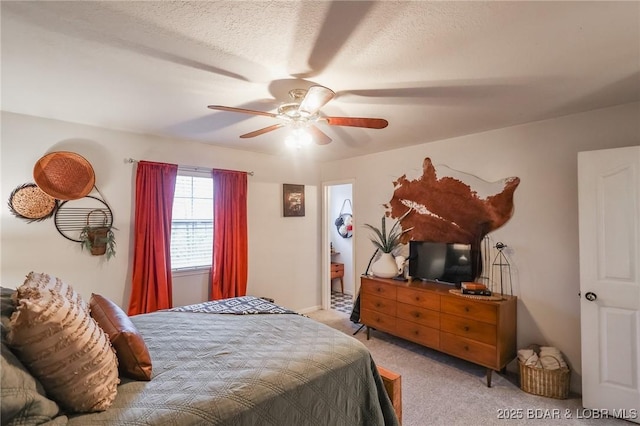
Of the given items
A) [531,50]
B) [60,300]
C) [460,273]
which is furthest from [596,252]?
[60,300]

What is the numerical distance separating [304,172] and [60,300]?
3690mm

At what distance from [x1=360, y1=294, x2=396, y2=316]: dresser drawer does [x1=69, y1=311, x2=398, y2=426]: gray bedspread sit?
1594mm

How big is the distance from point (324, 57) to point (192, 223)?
2.73 meters

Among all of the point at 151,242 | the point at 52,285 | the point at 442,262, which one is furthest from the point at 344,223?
the point at 52,285

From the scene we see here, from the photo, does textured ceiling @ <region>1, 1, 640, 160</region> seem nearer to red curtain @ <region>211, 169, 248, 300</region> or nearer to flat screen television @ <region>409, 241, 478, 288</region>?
red curtain @ <region>211, 169, 248, 300</region>

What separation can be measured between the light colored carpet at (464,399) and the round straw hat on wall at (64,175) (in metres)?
3.38

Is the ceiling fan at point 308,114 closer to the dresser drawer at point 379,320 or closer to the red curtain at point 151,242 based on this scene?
the red curtain at point 151,242

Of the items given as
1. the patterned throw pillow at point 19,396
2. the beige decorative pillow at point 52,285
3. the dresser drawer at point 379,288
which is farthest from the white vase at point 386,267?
the patterned throw pillow at point 19,396

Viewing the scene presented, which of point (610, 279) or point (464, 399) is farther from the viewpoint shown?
point (464, 399)

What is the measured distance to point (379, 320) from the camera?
3.54 meters

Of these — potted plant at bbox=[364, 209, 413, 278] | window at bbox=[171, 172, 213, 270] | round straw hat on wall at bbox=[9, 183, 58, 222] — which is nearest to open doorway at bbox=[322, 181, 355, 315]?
potted plant at bbox=[364, 209, 413, 278]

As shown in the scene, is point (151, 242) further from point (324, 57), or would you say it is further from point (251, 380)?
point (324, 57)

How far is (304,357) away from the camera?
1606 millimetres

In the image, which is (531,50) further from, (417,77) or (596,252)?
(596,252)
